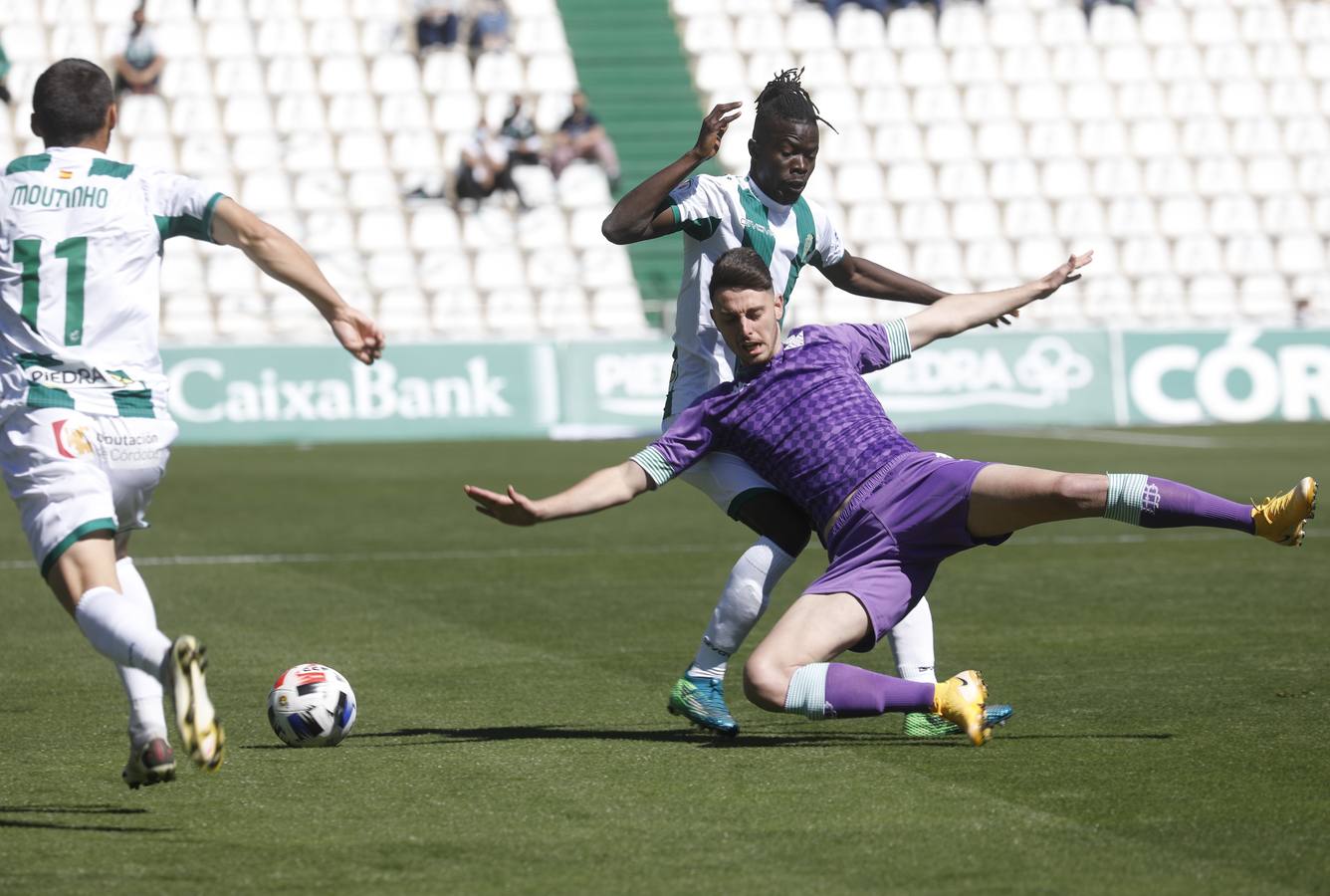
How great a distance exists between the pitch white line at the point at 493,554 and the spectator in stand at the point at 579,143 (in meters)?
13.3

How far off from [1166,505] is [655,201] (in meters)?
1.88

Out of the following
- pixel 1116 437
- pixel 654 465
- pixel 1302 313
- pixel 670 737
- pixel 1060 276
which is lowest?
pixel 670 737

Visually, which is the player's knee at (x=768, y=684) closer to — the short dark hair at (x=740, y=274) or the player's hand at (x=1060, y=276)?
the short dark hair at (x=740, y=274)

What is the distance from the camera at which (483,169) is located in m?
24.5

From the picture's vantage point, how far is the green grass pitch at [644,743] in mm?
4461

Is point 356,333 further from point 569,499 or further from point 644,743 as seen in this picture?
point 644,743

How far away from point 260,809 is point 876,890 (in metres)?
1.80

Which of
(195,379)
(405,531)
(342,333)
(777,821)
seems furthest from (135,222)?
(195,379)

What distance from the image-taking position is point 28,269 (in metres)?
5.06

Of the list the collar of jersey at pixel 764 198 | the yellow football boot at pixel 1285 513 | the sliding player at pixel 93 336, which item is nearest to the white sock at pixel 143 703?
the sliding player at pixel 93 336

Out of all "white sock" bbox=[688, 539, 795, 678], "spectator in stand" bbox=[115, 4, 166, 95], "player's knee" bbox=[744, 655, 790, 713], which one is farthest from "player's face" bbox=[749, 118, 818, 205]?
"spectator in stand" bbox=[115, 4, 166, 95]

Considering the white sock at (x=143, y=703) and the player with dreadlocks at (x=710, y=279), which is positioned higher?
the player with dreadlocks at (x=710, y=279)

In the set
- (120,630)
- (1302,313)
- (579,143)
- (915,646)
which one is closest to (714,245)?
(915,646)

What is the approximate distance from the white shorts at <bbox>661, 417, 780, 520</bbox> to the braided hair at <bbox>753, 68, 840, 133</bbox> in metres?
1.09
